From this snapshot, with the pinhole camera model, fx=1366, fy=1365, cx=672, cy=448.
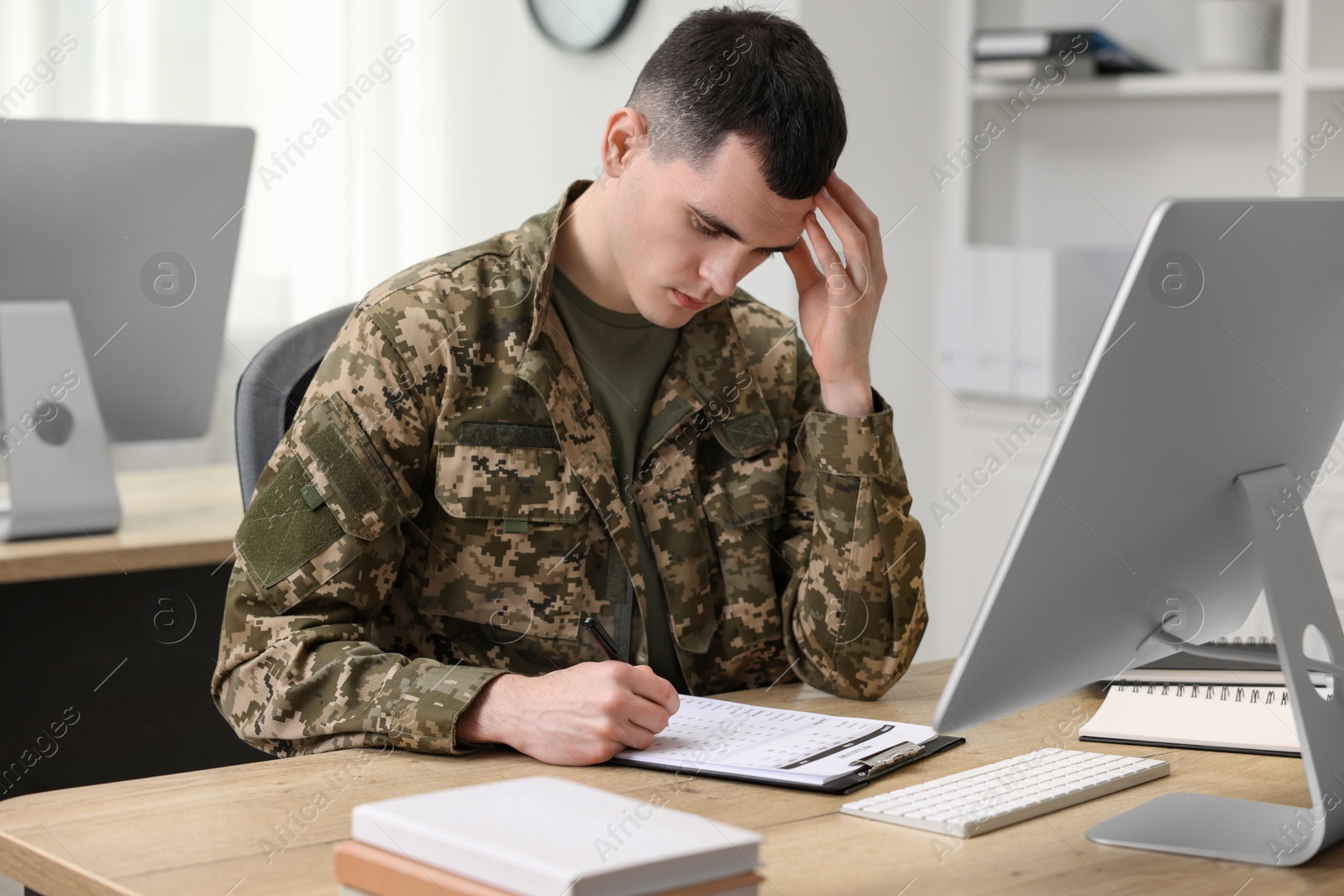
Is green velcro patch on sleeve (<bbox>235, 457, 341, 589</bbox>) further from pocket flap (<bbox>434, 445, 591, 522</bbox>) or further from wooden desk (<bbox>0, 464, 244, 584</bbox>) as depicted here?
wooden desk (<bbox>0, 464, 244, 584</bbox>)

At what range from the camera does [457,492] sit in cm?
128

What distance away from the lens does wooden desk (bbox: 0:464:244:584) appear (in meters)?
1.80

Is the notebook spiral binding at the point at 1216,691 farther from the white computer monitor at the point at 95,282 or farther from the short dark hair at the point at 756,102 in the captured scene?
the white computer monitor at the point at 95,282

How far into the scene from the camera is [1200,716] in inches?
46.4

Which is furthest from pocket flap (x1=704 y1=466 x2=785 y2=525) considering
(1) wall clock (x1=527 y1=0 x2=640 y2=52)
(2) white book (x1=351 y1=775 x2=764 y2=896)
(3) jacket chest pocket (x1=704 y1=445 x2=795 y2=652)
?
(1) wall clock (x1=527 y1=0 x2=640 y2=52)

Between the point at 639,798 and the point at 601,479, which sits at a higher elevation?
the point at 601,479

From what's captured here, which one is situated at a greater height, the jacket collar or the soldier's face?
the soldier's face

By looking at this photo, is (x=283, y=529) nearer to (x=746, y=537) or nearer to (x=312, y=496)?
(x=312, y=496)

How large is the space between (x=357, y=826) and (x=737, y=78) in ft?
2.62

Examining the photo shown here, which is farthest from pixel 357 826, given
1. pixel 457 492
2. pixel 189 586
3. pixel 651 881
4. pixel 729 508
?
pixel 189 586

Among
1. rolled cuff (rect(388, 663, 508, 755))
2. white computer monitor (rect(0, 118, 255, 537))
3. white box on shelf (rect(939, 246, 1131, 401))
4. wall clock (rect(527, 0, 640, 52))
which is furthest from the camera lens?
wall clock (rect(527, 0, 640, 52))

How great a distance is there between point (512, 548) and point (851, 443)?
0.34m

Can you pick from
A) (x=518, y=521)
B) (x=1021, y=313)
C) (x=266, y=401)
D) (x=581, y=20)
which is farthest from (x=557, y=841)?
(x=581, y=20)

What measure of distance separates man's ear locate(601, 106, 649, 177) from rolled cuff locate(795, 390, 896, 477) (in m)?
0.31
